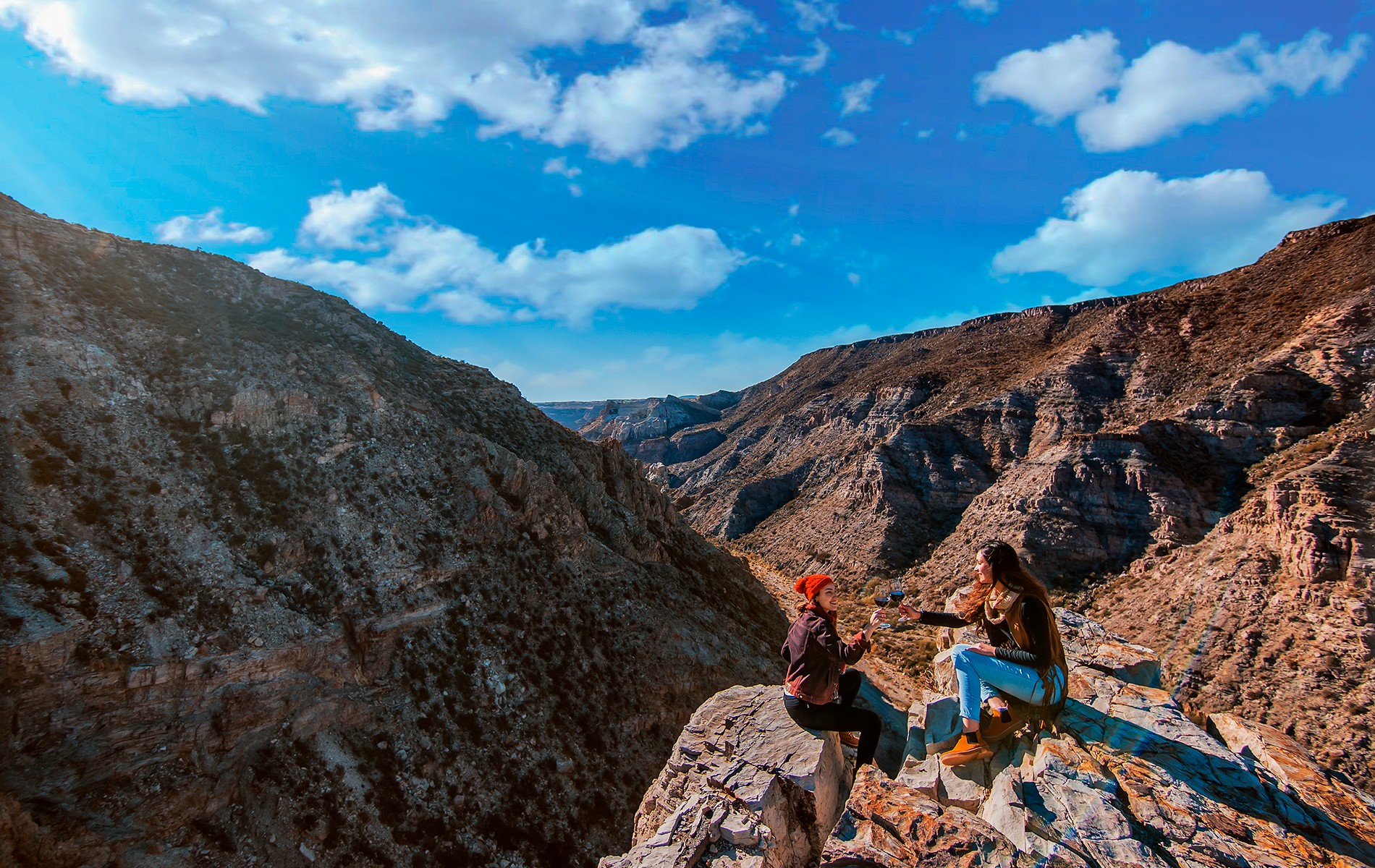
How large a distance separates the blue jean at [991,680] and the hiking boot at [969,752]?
0.34 meters

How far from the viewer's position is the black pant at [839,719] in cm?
776

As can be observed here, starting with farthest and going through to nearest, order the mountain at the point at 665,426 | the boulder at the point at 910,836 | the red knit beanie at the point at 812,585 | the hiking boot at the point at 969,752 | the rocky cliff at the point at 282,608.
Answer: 1. the mountain at the point at 665,426
2. the rocky cliff at the point at 282,608
3. the red knit beanie at the point at 812,585
4. the hiking boot at the point at 969,752
5. the boulder at the point at 910,836

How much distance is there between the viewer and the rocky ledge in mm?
5703

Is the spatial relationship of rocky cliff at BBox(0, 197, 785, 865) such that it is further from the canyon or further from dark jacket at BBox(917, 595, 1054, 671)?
dark jacket at BBox(917, 595, 1054, 671)

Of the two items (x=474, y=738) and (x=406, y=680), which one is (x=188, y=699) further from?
(x=474, y=738)

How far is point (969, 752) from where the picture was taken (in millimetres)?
7469

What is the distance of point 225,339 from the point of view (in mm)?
24078

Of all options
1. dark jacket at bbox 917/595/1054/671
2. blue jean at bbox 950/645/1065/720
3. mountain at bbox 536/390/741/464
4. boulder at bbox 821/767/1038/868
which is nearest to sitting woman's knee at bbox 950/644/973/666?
blue jean at bbox 950/645/1065/720

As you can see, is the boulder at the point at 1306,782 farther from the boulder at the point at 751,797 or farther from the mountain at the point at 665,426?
the mountain at the point at 665,426

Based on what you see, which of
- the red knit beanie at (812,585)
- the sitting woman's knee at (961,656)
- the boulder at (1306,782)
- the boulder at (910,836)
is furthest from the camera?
the red knit beanie at (812,585)

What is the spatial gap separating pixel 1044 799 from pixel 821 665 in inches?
105

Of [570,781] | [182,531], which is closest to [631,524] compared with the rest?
[570,781]

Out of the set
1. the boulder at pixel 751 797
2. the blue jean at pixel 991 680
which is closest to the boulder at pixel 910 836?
the boulder at pixel 751 797

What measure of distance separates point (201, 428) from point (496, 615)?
41.0 feet
